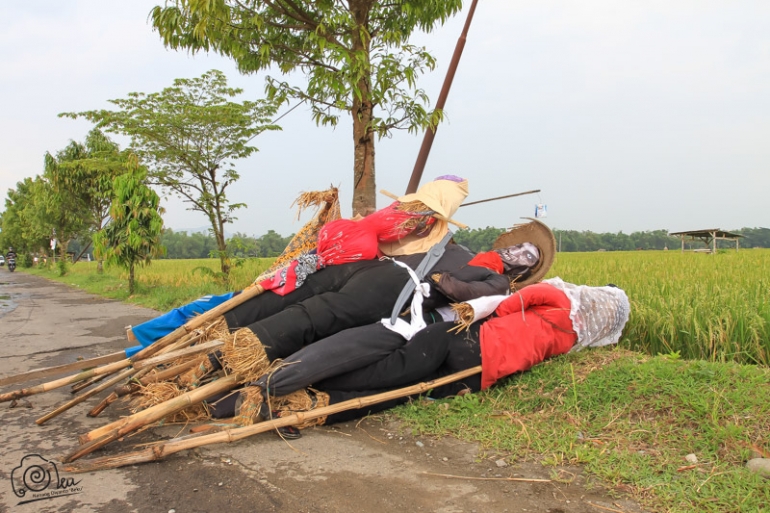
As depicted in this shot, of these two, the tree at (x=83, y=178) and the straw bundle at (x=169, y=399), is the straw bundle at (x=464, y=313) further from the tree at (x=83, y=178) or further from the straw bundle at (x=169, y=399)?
the tree at (x=83, y=178)

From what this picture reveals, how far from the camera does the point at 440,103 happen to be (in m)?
5.65

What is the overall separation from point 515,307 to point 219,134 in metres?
8.53

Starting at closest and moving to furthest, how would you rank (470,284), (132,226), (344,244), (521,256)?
(470,284) < (344,244) < (521,256) < (132,226)

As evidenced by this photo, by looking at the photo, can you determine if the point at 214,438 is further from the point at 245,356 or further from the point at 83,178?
the point at 83,178

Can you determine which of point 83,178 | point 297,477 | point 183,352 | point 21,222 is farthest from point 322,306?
point 21,222

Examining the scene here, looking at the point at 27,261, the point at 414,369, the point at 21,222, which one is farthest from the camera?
the point at 27,261

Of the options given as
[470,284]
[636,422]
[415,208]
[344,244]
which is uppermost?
[415,208]

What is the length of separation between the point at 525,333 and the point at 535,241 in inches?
53.5

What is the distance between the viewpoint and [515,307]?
3.26 meters

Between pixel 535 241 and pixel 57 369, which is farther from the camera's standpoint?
pixel 535 241

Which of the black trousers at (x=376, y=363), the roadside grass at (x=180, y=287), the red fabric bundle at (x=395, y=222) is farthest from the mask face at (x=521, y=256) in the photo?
the roadside grass at (x=180, y=287)

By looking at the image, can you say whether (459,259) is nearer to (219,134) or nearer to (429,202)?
(429,202)
